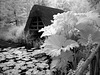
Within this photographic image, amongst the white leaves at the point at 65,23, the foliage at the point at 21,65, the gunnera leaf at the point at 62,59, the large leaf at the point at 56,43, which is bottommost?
the foliage at the point at 21,65

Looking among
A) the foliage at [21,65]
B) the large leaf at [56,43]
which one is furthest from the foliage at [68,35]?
the foliage at [21,65]

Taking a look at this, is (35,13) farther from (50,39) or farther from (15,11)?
(50,39)

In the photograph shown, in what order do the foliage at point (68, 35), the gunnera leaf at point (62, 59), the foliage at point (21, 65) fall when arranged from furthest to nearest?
the foliage at point (21, 65)
the gunnera leaf at point (62, 59)
the foliage at point (68, 35)

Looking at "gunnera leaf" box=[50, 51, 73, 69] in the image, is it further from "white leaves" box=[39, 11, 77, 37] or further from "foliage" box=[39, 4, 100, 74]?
"white leaves" box=[39, 11, 77, 37]

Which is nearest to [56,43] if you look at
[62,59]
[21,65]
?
[62,59]

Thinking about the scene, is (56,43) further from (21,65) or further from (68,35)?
(21,65)

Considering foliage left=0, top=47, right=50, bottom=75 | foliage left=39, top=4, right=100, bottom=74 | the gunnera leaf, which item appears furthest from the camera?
foliage left=0, top=47, right=50, bottom=75

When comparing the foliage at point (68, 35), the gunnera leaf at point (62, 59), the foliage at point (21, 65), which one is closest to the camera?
the foliage at point (68, 35)

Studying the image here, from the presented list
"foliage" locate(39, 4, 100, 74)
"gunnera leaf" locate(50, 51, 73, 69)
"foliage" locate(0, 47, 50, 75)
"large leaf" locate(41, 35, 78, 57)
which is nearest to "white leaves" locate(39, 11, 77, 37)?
"foliage" locate(39, 4, 100, 74)

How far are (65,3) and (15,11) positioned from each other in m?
5.55

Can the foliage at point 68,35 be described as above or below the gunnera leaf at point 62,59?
above

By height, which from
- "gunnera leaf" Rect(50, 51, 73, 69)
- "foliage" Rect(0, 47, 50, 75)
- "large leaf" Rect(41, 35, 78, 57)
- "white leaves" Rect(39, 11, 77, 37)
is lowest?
"foliage" Rect(0, 47, 50, 75)

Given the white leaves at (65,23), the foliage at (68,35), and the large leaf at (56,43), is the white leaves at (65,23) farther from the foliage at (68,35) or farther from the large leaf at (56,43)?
the large leaf at (56,43)

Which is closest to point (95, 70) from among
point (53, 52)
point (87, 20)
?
point (53, 52)
